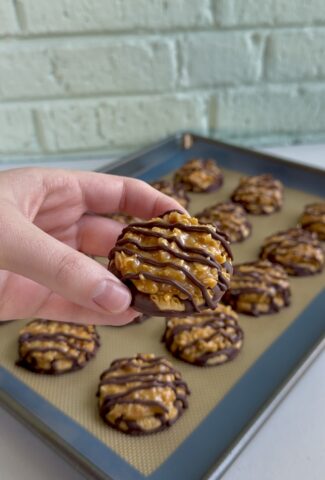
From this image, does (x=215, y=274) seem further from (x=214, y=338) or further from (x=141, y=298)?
(x=214, y=338)

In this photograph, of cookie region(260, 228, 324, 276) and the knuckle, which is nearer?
the knuckle

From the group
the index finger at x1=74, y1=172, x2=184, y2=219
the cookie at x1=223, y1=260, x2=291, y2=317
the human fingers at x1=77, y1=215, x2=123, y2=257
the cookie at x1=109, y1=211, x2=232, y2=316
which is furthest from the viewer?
the cookie at x1=223, y1=260, x2=291, y2=317

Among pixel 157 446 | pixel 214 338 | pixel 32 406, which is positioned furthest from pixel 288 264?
pixel 32 406

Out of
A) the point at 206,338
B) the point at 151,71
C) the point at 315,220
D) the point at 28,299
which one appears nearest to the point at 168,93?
the point at 151,71

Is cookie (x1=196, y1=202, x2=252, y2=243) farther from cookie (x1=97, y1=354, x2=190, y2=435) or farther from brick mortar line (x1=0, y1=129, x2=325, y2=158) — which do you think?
cookie (x1=97, y1=354, x2=190, y2=435)

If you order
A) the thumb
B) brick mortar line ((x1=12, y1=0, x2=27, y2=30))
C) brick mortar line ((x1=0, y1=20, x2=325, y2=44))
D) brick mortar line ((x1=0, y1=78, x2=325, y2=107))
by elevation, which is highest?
brick mortar line ((x1=12, y1=0, x2=27, y2=30))

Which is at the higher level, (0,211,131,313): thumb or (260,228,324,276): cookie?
(0,211,131,313): thumb

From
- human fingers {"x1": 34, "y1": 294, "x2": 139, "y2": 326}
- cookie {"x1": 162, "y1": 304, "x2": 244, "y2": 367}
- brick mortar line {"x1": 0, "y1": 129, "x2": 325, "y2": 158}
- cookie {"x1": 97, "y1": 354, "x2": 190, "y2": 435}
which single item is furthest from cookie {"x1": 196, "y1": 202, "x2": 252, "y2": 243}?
human fingers {"x1": 34, "y1": 294, "x2": 139, "y2": 326}
